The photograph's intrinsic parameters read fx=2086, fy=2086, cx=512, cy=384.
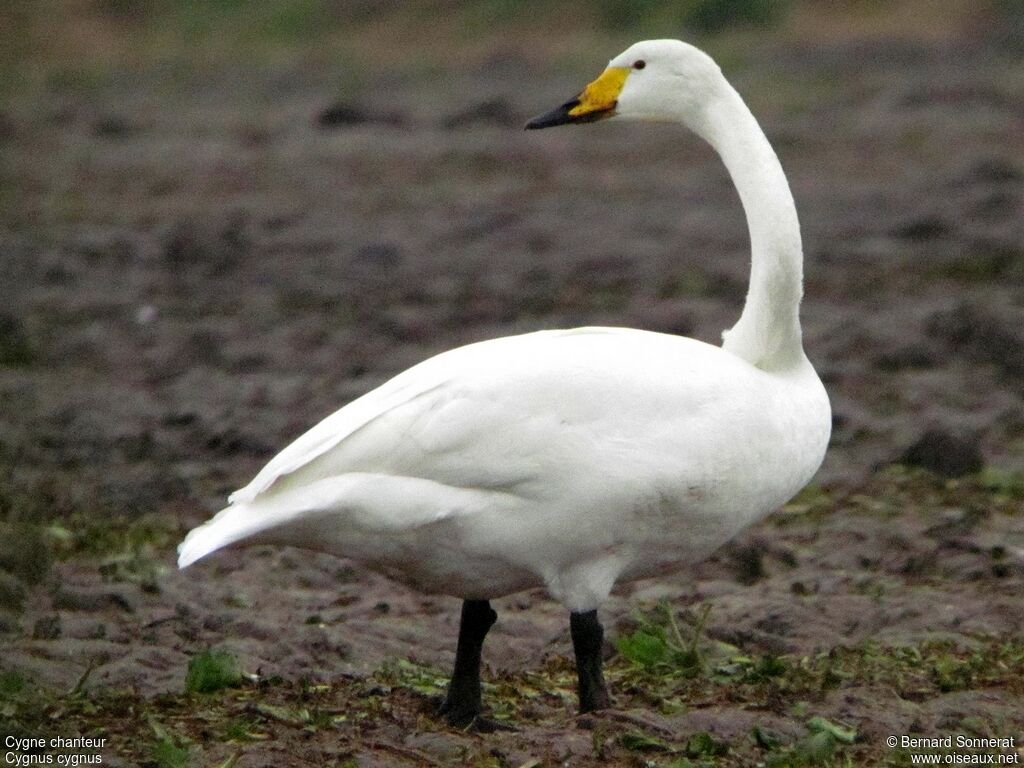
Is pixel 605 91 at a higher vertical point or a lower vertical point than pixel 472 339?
higher

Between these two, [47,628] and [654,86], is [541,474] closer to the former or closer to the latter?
[654,86]

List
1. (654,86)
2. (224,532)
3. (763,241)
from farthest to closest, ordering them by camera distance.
Result: (654,86) < (763,241) < (224,532)

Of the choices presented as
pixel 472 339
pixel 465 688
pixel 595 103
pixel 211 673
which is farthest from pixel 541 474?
pixel 472 339

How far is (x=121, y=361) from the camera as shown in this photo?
42.0 ft

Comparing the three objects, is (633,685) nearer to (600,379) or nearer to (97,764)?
(600,379)

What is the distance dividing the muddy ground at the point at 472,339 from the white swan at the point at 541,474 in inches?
17.5

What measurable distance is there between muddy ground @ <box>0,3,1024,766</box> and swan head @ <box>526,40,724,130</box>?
5.53ft

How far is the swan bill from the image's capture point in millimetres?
6586

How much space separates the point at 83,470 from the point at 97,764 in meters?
4.92

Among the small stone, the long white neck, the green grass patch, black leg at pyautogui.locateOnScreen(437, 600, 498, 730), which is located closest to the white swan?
black leg at pyautogui.locateOnScreen(437, 600, 498, 730)

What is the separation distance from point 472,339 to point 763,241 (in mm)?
6585

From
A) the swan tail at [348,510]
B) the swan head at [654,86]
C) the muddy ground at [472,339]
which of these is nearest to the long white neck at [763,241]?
the swan head at [654,86]

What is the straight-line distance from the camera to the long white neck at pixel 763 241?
6.32m

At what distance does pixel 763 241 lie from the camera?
21.0 feet
